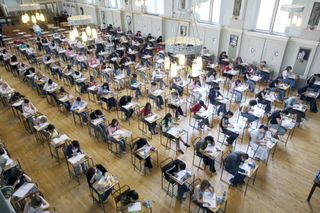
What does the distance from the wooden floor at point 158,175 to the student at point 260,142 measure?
1.37 feet

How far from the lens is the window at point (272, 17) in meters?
14.4

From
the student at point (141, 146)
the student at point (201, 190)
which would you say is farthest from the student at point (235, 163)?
the student at point (141, 146)

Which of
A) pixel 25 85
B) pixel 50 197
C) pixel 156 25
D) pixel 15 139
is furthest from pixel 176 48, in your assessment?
pixel 156 25

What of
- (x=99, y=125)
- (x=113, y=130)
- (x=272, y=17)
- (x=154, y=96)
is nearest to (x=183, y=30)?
(x=272, y=17)

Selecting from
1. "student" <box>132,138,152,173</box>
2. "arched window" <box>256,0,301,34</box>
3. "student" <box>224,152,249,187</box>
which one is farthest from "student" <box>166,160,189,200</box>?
"arched window" <box>256,0,301,34</box>

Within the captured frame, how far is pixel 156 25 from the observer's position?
21.0 m

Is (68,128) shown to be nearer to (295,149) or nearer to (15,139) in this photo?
(15,139)

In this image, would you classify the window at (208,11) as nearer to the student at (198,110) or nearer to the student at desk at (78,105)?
the student at (198,110)

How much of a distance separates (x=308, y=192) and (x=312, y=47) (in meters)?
8.57

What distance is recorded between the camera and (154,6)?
21.3 meters

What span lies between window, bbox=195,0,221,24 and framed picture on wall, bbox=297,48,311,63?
5.81 metres

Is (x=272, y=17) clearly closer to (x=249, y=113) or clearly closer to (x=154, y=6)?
(x=249, y=113)

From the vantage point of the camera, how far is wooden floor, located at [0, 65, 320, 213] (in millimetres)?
7637

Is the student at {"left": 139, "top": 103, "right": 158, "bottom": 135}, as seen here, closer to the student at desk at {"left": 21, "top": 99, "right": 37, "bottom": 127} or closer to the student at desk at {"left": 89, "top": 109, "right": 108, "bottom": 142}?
the student at desk at {"left": 89, "top": 109, "right": 108, "bottom": 142}
